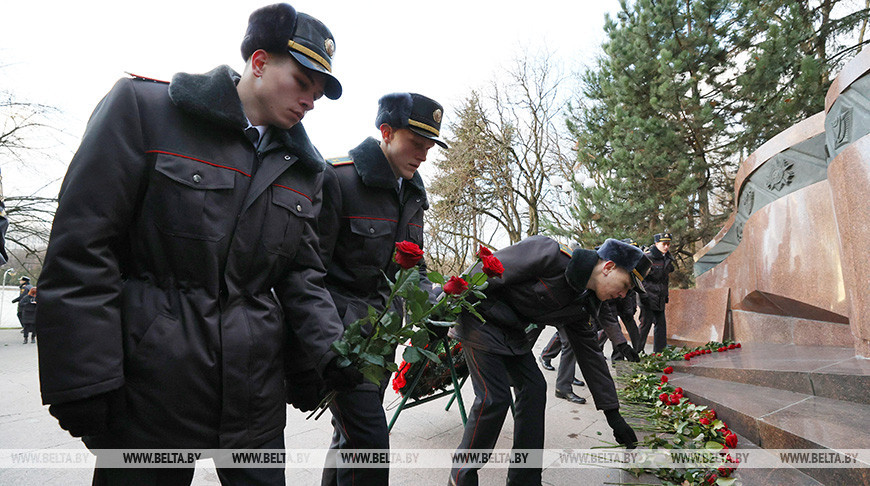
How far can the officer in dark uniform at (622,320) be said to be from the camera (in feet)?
15.3

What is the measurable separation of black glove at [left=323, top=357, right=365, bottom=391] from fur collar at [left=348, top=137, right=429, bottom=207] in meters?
1.06

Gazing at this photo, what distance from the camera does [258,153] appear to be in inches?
64.4

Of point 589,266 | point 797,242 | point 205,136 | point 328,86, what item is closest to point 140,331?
point 205,136

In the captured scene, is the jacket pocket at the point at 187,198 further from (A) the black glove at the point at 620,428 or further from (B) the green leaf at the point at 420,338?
(A) the black glove at the point at 620,428

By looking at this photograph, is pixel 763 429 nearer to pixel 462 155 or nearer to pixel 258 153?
pixel 258 153

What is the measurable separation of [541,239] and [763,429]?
6.31 ft

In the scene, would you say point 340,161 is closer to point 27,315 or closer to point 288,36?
point 288,36

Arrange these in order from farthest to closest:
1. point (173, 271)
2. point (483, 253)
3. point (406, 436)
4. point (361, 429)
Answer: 1. point (406, 436)
2. point (483, 253)
3. point (361, 429)
4. point (173, 271)

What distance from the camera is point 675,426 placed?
375 centimetres

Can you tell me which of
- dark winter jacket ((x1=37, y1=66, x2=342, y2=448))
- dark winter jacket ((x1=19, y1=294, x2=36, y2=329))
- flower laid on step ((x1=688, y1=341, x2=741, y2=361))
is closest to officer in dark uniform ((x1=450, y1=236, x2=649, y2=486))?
dark winter jacket ((x1=37, y1=66, x2=342, y2=448))

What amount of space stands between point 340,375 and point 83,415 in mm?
720

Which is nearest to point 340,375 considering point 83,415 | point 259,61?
point 83,415

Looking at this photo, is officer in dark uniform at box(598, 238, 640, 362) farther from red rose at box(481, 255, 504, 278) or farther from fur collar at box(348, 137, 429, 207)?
fur collar at box(348, 137, 429, 207)

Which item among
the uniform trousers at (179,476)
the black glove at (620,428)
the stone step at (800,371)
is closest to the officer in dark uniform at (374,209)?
the uniform trousers at (179,476)
